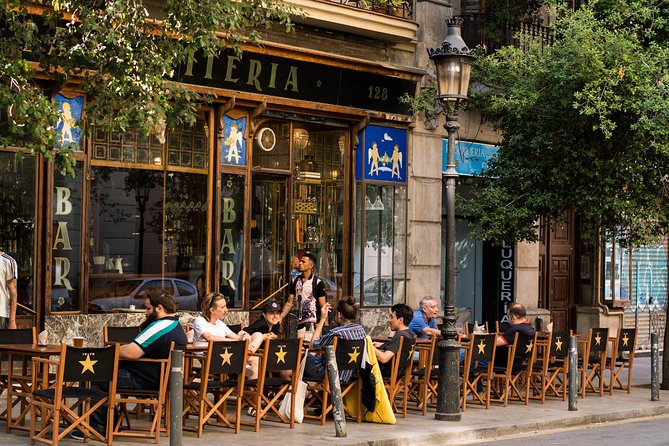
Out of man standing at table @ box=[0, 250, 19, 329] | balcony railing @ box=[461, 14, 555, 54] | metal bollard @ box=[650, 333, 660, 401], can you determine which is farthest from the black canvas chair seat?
balcony railing @ box=[461, 14, 555, 54]

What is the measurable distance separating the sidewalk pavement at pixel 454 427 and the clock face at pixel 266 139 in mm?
5583

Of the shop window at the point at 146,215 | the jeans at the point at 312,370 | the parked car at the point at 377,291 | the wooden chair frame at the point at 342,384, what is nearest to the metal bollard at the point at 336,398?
the wooden chair frame at the point at 342,384

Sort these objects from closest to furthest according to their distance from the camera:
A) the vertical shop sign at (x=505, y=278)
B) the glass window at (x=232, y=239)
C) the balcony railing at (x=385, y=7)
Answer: the glass window at (x=232, y=239) → the balcony railing at (x=385, y=7) → the vertical shop sign at (x=505, y=278)

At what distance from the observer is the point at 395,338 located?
13.5m

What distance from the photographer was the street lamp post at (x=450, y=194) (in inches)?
529

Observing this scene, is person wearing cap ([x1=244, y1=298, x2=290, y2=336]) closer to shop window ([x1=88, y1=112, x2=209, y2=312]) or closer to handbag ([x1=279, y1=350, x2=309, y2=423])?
handbag ([x1=279, y1=350, x2=309, y2=423])

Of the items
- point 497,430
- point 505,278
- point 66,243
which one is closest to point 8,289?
point 66,243

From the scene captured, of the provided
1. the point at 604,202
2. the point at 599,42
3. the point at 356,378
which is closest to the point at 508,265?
the point at 604,202

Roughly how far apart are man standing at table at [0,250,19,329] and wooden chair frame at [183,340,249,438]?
3.33 m

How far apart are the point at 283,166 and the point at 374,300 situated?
295 centimetres

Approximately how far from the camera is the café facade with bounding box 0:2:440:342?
1557 centimetres

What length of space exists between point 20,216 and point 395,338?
5.13 meters

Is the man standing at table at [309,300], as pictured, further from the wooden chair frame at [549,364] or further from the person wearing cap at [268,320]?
the wooden chair frame at [549,364]

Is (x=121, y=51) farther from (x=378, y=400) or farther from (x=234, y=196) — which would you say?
(x=234, y=196)
